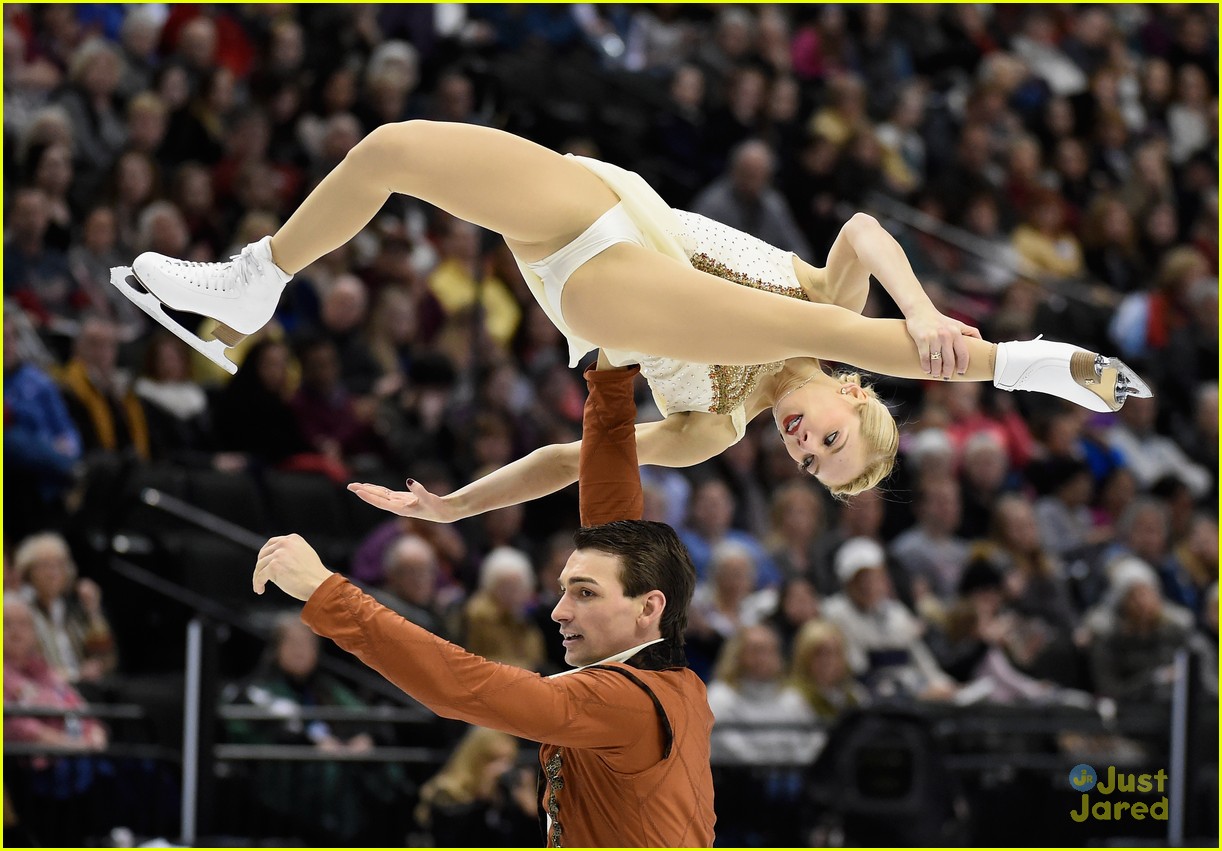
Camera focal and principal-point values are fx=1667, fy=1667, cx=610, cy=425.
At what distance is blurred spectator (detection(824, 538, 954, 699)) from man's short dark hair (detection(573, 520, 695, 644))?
358 centimetres

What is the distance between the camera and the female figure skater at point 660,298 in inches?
122

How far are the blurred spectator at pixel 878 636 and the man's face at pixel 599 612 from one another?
12.1 feet

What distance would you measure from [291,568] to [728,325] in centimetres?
98

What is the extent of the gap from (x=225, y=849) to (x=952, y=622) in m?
3.24

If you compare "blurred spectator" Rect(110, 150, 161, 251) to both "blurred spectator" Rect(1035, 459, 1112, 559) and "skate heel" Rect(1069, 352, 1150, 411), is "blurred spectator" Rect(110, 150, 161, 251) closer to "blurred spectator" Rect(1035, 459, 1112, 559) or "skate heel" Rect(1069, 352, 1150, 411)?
"blurred spectator" Rect(1035, 459, 1112, 559)

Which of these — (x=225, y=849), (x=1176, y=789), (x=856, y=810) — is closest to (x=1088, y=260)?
(x=1176, y=789)

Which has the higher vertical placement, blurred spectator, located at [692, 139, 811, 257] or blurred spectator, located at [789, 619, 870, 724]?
blurred spectator, located at [692, 139, 811, 257]

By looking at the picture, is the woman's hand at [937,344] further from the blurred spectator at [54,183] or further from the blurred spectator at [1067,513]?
the blurred spectator at [1067,513]

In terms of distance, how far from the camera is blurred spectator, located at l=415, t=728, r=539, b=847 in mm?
5371

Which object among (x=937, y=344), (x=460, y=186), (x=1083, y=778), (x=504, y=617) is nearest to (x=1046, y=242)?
(x=1083, y=778)

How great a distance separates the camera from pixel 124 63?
764 cm

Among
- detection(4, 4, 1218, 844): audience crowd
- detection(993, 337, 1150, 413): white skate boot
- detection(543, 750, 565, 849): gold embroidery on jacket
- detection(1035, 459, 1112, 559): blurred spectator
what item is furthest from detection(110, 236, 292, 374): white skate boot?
detection(1035, 459, 1112, 559): blurred spectator

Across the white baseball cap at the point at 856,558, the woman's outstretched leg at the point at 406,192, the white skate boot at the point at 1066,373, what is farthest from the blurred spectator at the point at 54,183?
the white skate boot at the point at 1066,373

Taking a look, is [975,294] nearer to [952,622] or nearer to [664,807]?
[952,622]
